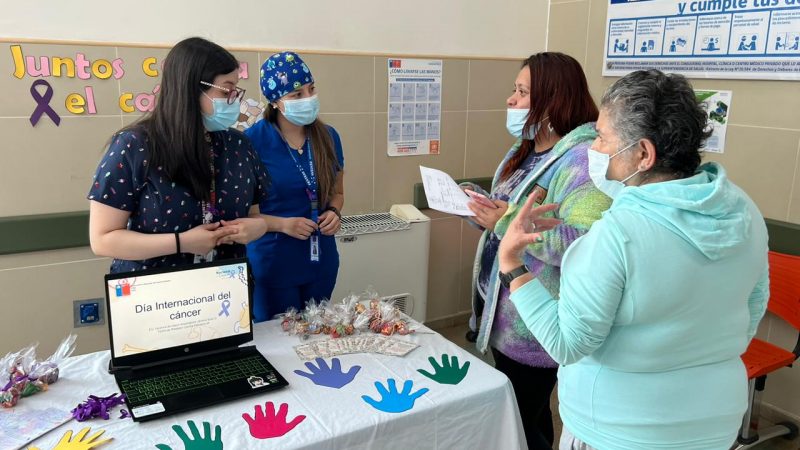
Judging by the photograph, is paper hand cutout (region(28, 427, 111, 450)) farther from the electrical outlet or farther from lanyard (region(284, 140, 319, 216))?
the electrical outlet

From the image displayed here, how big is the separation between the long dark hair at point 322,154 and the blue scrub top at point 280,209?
0.12ft

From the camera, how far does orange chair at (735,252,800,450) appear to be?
245cm

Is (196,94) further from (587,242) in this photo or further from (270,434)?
(587,242)

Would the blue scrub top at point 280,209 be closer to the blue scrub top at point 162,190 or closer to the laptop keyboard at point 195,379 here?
the blue scrub top at point 162,190

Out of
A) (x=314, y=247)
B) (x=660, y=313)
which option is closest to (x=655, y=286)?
(x=660, y=313)

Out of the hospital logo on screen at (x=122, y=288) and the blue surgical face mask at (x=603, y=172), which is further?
the hospital logo on screen at (x=122, y=288)

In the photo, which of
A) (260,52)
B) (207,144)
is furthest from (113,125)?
(207,144)

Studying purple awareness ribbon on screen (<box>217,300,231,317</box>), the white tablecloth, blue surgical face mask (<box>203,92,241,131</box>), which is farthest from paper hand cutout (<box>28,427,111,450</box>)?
blue surgical face mask (<box>203,92,241,131</box>)

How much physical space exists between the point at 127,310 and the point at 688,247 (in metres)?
1.26

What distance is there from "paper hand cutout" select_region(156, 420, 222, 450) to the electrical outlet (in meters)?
1.63

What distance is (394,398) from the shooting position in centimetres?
145

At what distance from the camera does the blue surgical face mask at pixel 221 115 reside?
1.74 m

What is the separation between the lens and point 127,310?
1476mm

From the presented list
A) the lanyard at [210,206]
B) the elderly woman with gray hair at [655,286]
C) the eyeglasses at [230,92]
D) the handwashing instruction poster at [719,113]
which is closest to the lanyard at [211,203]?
the lanyard at [210,206]
